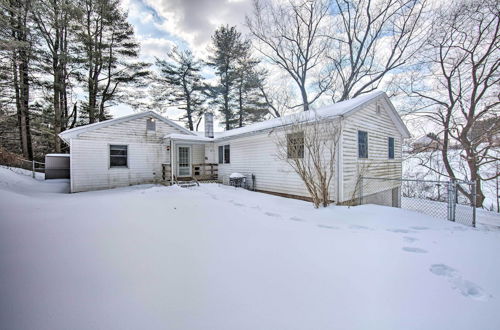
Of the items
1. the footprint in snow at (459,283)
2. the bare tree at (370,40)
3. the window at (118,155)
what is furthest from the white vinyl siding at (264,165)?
the bare tree at (370,40)

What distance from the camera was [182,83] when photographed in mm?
19703

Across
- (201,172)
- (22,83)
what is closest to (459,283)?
(201,172)

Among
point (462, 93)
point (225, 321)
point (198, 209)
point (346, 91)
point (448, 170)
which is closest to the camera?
point (225, 321)

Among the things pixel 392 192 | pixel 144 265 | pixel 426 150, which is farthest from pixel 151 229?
pixel 426 150

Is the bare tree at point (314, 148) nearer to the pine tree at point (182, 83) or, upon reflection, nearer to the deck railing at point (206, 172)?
the deck railing at point (206, 172)

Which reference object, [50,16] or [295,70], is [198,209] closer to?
[295,70]

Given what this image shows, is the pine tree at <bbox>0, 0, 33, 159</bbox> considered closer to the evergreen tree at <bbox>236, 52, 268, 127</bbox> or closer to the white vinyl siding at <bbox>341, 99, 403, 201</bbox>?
the evergreen tree at <bbox>236, 52, 268, 127</bbox>

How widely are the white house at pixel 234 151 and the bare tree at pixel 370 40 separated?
7.15 m

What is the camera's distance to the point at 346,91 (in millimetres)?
15812

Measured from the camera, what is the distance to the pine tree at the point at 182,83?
19.0 metres

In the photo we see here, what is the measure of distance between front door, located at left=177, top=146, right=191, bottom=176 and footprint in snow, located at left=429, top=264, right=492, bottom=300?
10851mm

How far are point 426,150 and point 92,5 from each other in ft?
85.3

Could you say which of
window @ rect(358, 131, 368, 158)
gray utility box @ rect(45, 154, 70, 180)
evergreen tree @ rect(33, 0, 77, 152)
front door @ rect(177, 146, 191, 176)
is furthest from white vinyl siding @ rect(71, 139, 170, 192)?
window @ rect(358, 131, 368, 158)

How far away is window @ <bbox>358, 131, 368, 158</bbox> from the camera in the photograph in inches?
288
